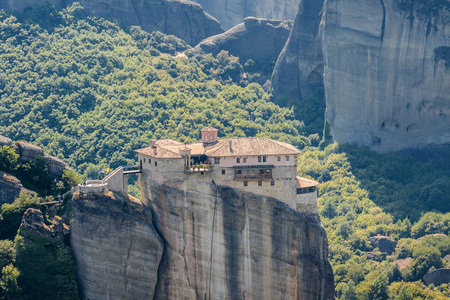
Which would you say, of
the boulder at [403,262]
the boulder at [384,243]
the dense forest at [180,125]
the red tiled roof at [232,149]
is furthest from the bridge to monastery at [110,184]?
the boulder at [384,243]

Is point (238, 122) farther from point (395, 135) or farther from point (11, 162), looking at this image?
point (11, 162)

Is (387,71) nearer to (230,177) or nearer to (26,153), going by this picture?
(230,177)

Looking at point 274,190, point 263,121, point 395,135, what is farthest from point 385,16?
point 274,190

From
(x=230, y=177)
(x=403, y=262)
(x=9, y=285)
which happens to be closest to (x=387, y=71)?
(x=403, y=262)

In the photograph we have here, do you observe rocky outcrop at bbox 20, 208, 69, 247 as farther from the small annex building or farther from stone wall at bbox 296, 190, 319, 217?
stone wall at bbox 296, 190, 319, 217

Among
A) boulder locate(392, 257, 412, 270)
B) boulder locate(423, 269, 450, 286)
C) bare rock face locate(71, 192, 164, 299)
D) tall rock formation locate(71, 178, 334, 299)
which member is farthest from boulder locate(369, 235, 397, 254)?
bare rock face locate(71, 192, 164, 299)

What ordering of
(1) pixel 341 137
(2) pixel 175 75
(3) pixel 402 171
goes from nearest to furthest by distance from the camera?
(3) pixel 402 171
(1) pixel 341 137
(2) pixel 175 75
